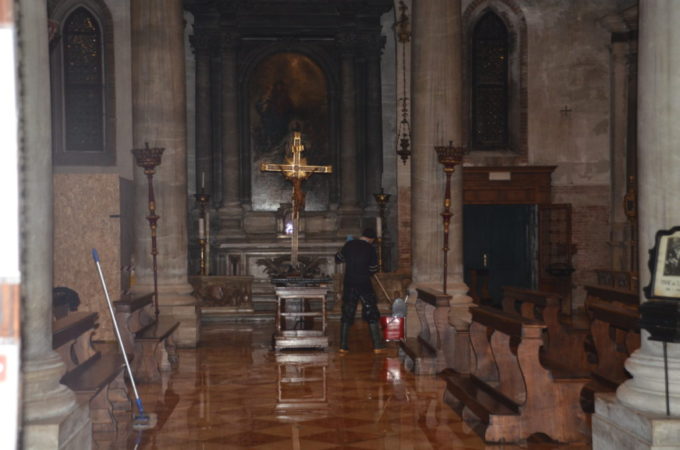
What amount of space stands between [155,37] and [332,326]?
20.0 feet

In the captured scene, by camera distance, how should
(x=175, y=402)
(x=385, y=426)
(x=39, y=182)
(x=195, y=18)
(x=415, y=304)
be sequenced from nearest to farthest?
(x=39, y=182), (x=385, y=426), (x=175, y=402), (x=415, y=304), (x=195, y=18)

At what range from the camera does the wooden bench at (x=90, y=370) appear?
6.55 metres

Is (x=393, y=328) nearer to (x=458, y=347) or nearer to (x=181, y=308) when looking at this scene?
(x=458, y=347)

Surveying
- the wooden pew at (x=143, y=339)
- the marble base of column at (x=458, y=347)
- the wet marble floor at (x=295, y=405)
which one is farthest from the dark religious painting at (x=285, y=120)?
the marble base of column at (x=458, y=347)

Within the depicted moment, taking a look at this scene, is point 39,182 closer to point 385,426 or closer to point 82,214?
point 385,426

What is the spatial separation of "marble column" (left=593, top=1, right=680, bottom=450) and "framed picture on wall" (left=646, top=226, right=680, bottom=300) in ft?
0.89

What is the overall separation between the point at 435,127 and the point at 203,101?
990 centimetres

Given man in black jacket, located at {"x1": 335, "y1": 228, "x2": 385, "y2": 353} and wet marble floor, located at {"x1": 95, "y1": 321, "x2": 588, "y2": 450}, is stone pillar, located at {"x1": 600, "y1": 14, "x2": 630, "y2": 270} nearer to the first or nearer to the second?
man in black jacket, located at {"x1": 335, "y1": 228, "x2": 385, "y2": 353}

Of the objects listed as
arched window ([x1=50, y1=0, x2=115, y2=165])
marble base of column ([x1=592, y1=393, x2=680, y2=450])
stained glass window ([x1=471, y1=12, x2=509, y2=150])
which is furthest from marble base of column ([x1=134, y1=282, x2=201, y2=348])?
stained glass window ([x1=471, y1=12, x2=509, y2=150])

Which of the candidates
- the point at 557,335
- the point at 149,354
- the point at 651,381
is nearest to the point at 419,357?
the point at 557,335

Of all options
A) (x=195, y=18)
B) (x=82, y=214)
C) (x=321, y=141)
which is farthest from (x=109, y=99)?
(x=82, y=214)

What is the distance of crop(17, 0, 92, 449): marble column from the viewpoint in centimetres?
464

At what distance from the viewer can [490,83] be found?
63.7 feet

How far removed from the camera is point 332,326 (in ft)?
49.2
